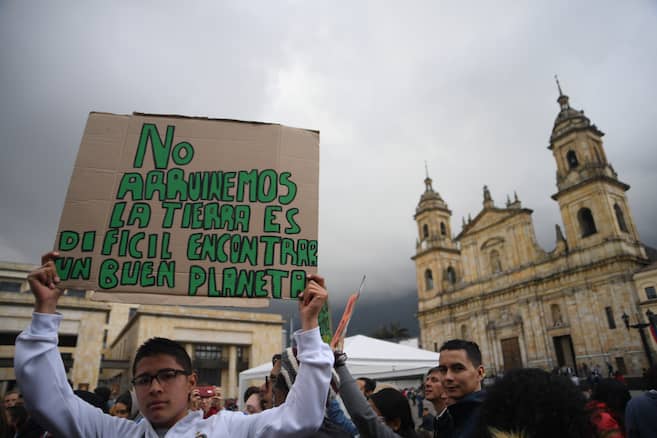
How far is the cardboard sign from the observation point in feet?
7.76

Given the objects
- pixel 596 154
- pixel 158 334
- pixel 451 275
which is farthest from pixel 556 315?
pixel 158 334

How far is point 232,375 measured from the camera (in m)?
28.2

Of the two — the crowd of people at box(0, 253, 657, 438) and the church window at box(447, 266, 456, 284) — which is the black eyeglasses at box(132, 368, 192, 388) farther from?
the church window at box(447, 266, 456, 284)

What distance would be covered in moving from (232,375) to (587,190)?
28.5m

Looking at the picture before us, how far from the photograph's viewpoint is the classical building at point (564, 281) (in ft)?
85.1

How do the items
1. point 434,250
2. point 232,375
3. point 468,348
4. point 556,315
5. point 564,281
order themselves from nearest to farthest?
point 468,348 → point 232,375 → point 564,281 → point 556,315 → point 434,250

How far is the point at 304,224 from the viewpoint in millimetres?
2551

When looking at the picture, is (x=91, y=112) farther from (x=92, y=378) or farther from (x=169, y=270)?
(x=92, y=378)

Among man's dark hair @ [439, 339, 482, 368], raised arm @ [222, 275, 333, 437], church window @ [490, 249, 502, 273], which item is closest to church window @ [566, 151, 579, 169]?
church window @ [490, 249, 502, 273]

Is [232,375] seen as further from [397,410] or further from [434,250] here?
[397,410]

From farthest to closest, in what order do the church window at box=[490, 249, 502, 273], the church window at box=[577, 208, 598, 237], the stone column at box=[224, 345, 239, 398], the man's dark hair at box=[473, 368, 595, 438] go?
the church window at box=[490, 249, 502, 273] < the church window at box=[577, 208, 598, 237] < the stone column at box=[224, 345, 239, 398] < the man's dark hair at box=[473, 368, 595, 438]

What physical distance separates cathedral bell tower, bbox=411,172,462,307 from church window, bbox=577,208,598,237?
1351 cm

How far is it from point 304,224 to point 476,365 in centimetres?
Answer: 165

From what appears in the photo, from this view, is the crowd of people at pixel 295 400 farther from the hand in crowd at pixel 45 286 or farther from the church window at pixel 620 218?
the church window at pixel 620 218
